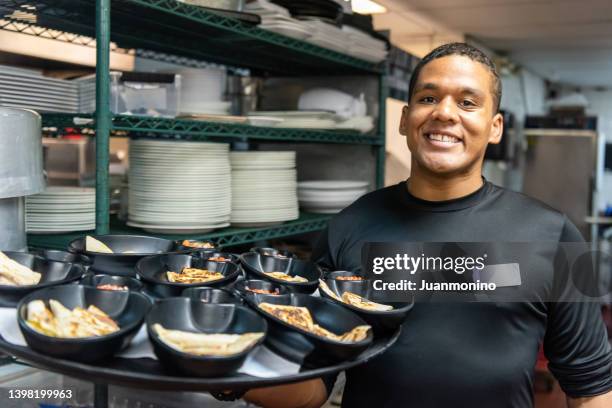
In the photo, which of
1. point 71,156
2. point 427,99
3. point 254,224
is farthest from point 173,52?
point 71,156

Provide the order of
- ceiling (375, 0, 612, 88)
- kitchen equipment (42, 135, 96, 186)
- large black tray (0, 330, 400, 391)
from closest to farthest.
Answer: large black tray (0, 330, 400, 391) < ceiling (375, 0, 612, 88) < kitchen equipment (42, 135, 96, 186)

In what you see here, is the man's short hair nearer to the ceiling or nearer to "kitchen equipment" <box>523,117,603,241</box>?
the ceiling

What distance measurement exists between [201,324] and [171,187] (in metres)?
1.07

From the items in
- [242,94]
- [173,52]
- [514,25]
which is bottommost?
[242,94]

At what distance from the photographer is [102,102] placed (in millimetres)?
1552

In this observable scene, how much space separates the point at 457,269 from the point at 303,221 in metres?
1.15

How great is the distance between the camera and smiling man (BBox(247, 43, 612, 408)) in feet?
4.47

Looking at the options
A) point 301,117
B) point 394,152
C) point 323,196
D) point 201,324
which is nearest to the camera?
point 201,324

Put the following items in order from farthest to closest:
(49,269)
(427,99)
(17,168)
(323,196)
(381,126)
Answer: (381,126), (323,196), (427,99), (17,168), (49,269)

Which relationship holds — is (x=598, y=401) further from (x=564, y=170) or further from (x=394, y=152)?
(x=564, y=170)

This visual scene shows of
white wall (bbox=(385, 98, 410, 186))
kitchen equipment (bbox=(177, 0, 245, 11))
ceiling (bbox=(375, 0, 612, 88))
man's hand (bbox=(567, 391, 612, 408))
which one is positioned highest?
ceiling (bbox=(375, 0, 612, 88))

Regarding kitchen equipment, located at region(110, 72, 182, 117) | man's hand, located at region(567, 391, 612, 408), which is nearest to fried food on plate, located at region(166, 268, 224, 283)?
kitchen equipment, located at region(110, 72, 182, 117)

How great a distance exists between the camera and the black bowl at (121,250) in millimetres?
1110

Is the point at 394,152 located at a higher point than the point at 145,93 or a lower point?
lower
